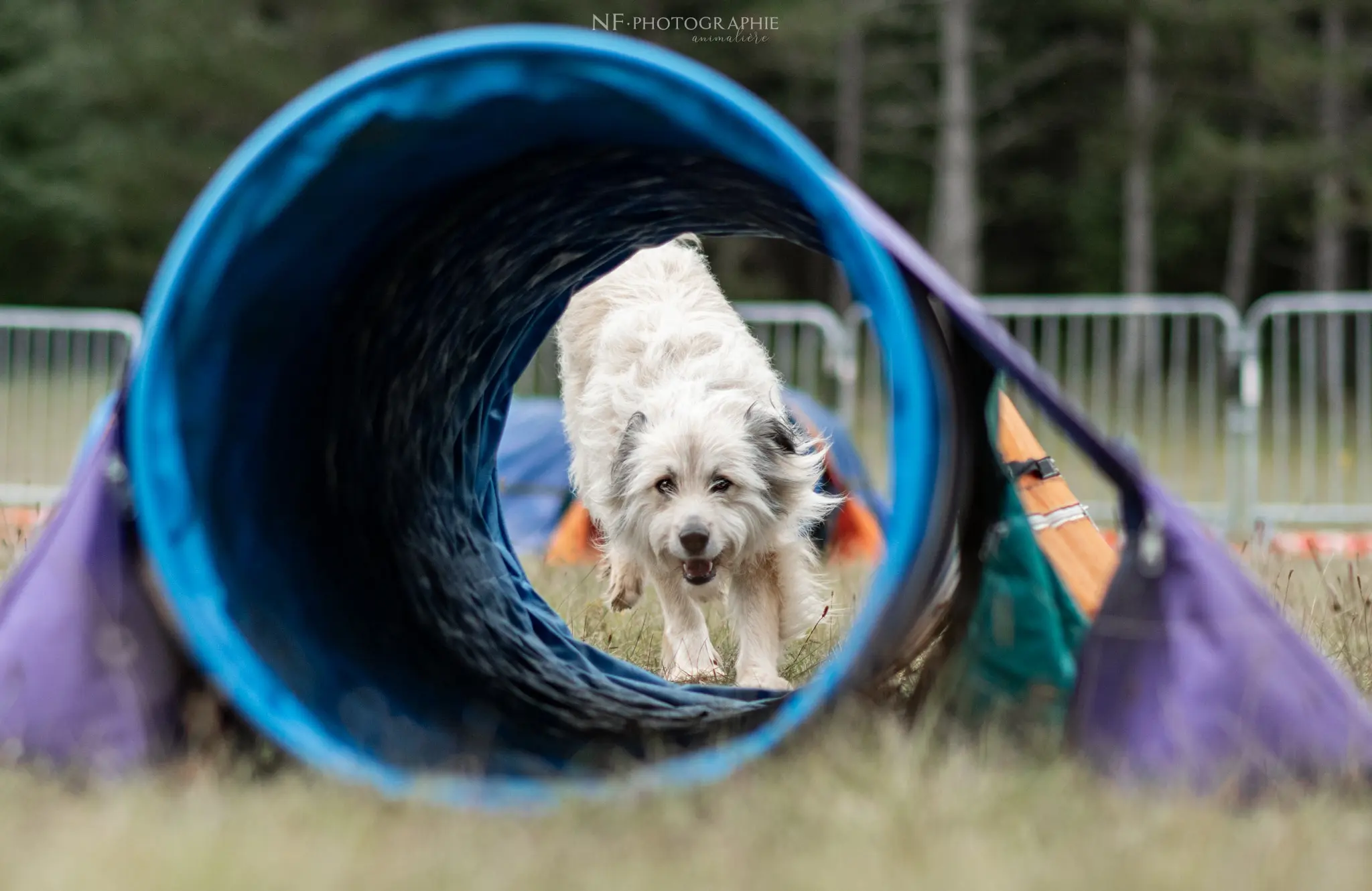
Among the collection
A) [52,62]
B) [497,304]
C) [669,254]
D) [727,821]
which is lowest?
[727,821]

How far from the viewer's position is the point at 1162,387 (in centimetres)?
1241

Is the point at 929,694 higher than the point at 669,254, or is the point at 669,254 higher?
the point at 669,254

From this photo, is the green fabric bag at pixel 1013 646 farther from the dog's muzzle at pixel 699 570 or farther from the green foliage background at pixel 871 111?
the green foliage background at pixel 871 111

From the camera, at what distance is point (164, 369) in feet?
9.67

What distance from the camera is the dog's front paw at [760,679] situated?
4.79 metres

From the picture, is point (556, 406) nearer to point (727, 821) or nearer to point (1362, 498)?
point (1362, 498)

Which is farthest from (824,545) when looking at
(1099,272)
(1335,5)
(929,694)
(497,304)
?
(1099,272)

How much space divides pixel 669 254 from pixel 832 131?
23.4 m

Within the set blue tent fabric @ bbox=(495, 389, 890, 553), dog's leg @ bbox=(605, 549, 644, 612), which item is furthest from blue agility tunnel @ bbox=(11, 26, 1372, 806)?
blue tent fabric @ bbox=(495, 389, 890, 553)

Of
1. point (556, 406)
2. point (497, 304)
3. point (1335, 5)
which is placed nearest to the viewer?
Result: point (497, 304)

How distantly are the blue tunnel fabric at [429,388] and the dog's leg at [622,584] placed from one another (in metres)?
0.73

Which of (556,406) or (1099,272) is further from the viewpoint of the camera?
(1099,272)

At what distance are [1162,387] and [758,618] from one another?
8.25 metres

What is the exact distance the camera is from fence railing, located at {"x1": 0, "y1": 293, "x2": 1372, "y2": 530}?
11.0 meters
